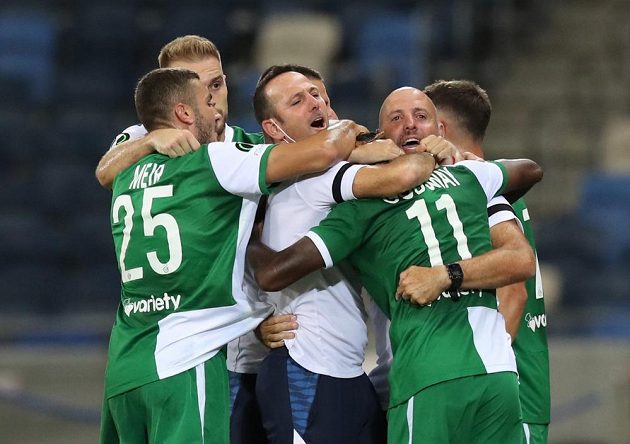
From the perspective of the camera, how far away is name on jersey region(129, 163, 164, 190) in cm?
465

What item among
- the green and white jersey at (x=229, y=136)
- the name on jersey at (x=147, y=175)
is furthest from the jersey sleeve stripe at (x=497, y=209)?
the name on jersey at (x=147, y=175)

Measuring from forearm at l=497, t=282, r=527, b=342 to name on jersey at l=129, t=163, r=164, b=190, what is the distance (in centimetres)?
145

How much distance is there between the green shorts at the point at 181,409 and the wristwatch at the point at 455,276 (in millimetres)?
926

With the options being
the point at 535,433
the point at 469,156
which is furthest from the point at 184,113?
the point at 535,433

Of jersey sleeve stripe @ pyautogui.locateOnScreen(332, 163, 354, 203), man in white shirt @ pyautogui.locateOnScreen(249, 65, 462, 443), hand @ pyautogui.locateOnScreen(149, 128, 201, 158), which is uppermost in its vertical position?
hand @ pyautogui.locateOnScreen(149, 128, 201, 158)

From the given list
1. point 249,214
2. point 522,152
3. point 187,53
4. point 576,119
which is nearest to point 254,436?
point 249,214

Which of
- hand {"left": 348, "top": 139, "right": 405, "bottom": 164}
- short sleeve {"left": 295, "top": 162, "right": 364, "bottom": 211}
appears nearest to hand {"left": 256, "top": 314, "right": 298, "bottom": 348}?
short sleeve {"left": 295, "top": 162, "right": 364, "bottom": 211}

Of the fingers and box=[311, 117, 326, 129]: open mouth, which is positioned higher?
box=[311, 117, 326, 129]: open mouth

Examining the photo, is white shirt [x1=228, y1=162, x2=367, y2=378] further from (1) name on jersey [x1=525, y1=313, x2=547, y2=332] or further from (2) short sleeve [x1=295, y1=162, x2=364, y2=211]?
(1) name on jersey [x1=525, y1=313, x2=547, y2=332]

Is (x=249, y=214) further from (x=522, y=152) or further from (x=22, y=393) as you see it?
(x=522, y=152)

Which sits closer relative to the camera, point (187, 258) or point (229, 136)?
point (187, 258)

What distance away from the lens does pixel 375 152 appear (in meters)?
4.63

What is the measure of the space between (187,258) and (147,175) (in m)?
0.39

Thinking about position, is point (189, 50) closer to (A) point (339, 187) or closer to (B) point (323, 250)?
(A) point (339, 187)
